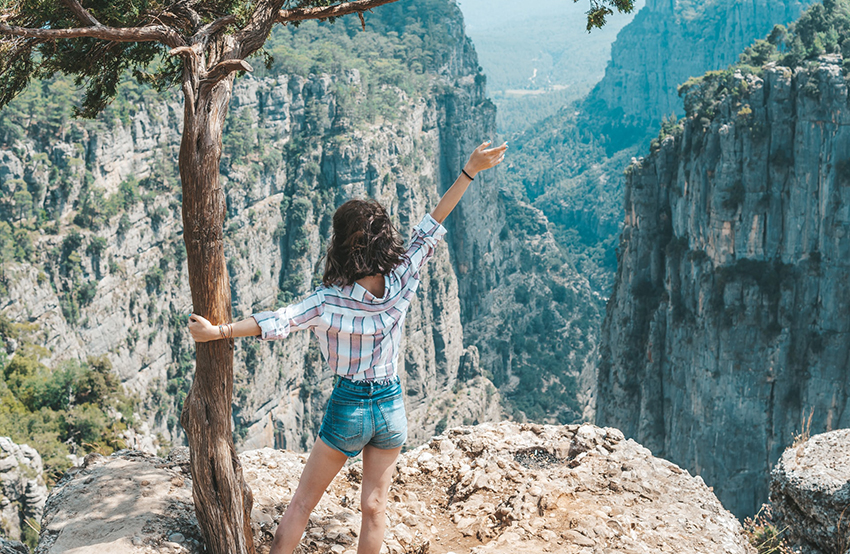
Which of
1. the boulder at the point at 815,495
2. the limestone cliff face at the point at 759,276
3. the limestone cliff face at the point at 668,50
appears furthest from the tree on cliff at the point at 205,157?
the limestone cliff face at the point at 668,50

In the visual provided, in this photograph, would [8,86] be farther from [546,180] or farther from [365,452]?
[546,180]

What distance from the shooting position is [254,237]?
50.4 metres

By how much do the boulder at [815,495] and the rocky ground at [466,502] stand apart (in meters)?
0.90

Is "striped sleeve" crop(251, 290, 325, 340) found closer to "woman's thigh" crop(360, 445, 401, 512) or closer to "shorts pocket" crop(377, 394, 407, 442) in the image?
"shorts pocket" crop(377, 394, 407, 442)

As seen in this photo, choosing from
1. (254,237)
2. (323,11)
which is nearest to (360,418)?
(323,11)

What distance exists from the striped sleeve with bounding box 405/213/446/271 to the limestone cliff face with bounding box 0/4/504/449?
3417 centimetres

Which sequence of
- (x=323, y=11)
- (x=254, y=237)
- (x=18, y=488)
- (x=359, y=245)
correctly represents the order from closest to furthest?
(x=359, y=245) → (x=323, y=11) → (x=18, y=488) → (x=254, y=237)

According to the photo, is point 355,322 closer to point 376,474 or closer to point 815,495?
point 376,474

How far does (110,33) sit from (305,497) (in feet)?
9.56

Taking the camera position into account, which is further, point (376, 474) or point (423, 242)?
point (423, 242)

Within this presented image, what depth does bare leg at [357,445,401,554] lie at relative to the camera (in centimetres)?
392

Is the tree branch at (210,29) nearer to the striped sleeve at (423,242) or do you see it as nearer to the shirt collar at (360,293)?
the striped sleeve at (423,242)

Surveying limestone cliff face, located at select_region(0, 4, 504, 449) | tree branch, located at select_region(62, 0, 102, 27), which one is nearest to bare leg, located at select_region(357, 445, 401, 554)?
tree branch, located at select_region(62, 0, 102, 27)

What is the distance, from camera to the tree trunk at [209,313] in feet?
13.1
